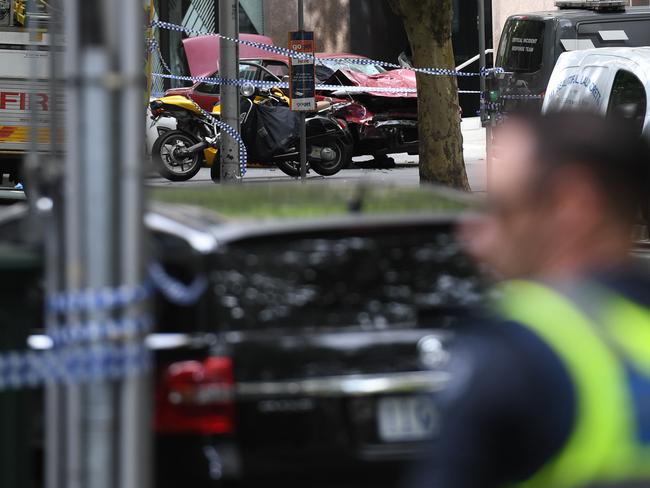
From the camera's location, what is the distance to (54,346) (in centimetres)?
321

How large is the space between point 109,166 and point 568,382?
120cm

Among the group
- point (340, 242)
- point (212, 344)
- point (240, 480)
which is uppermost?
point (340, 242)

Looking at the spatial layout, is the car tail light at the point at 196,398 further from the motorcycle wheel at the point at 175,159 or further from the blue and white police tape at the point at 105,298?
the motorcycle wheel at the point at 175,159

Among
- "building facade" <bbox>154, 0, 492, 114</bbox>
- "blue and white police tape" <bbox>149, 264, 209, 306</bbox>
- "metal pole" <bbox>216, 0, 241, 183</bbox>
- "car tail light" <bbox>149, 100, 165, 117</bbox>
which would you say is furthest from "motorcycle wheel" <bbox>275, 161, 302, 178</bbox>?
"blue and white police tape" <bbox>149, 264, 209, 306</bbox>

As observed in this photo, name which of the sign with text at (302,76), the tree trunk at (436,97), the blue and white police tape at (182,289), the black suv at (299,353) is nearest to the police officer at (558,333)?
the black suv at (299,353)

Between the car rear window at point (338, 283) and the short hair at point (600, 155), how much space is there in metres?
1.93

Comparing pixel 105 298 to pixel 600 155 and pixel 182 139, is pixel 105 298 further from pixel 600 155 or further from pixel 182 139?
pixel 182 139

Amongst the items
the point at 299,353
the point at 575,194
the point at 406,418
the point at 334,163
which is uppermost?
the point at 575,194

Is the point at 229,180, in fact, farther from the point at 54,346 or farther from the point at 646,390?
the point at 646,390

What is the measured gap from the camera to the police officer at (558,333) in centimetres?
214

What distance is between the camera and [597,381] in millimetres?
2152

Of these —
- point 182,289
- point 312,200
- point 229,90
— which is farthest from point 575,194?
point 229,90

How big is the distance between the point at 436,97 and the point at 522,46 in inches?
122

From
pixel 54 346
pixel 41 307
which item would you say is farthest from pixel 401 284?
pixel 54 346
